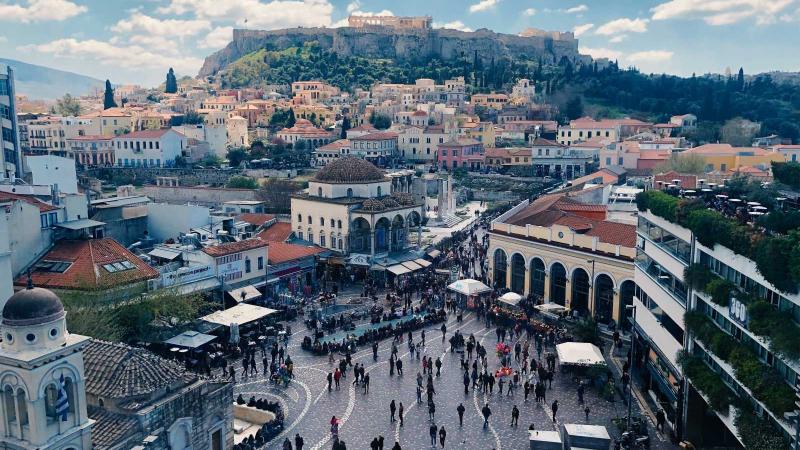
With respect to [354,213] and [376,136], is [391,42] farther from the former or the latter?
[354,213]

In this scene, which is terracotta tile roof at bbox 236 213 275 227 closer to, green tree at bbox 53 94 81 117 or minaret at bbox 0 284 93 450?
minaret at bbox 0 284 93 450

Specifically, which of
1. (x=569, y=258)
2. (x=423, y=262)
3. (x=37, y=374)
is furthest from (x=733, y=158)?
(x=37, y=374)

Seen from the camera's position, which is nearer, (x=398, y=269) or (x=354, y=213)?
(x=398, y=269)

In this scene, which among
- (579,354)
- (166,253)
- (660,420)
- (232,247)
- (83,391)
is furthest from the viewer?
(232,247)

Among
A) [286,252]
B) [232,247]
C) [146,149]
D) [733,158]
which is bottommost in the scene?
[286,252]

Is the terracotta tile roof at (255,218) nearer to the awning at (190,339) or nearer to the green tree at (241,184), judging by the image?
the green tree at (241,184)

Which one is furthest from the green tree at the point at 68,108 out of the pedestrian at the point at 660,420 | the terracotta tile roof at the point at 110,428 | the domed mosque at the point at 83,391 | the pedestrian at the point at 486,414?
A: the pedestrian at the point at 660,420

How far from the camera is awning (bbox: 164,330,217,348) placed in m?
25.8

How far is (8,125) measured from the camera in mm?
48469

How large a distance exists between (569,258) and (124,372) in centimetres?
2266

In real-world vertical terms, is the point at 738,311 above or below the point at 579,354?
above

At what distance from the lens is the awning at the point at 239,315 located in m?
28.5

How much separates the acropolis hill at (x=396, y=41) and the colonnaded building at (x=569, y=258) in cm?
13002

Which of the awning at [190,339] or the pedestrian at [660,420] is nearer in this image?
the pedestrian at [660,420]
